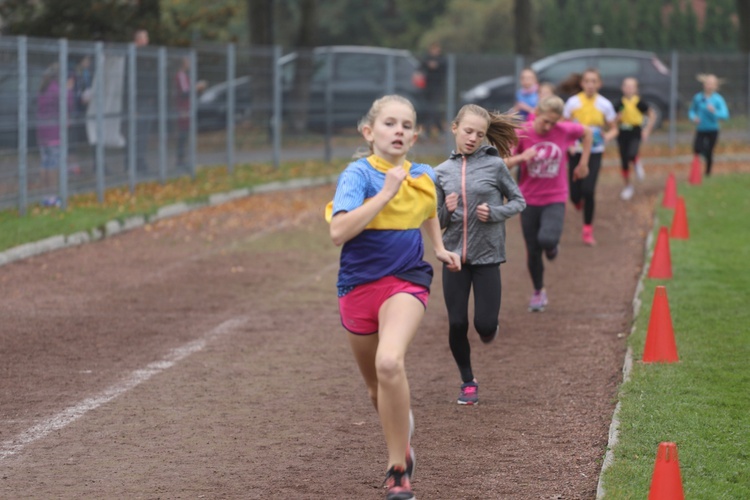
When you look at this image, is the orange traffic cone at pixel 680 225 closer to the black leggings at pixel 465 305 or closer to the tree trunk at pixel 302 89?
the black leggings at pixel 465 305

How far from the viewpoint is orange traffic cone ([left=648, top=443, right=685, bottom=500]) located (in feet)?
17.3

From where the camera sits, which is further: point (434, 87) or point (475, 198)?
point (434, 87)

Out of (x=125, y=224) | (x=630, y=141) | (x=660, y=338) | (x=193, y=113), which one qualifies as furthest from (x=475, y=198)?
(x=193, y=113)

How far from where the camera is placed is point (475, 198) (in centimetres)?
822

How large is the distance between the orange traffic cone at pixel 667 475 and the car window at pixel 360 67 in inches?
925

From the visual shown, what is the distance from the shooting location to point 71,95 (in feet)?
60.6

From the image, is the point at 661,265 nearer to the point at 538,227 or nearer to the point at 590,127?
the point at 538,227

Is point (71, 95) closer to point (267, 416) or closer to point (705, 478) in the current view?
point (267, 416)

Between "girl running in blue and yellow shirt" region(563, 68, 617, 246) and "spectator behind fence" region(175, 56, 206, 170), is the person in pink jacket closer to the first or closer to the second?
"girl running in blue and yellow shirt" region(563, 68, 617, 246)

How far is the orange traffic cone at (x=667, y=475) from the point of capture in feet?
17.3

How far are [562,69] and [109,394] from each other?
82.8ft

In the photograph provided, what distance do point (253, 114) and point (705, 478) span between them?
20.3 meters

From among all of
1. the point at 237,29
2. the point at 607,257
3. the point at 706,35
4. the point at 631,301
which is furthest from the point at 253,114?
the point at 237,29

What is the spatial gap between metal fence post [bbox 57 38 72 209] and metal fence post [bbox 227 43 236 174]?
21.0ft
